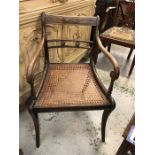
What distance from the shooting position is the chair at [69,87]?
1187 millimetres

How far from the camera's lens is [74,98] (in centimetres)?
127

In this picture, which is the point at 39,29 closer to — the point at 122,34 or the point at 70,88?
the point at 70,88

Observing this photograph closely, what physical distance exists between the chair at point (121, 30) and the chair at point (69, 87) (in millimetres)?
661

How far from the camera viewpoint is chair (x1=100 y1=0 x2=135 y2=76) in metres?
2.12

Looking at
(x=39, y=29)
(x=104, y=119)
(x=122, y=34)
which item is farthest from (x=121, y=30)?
(x=104, y=119)

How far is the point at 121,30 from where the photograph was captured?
2.32 meters

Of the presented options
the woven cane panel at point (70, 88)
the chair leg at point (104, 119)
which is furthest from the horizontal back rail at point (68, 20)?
the chair leg at point (104, 119)

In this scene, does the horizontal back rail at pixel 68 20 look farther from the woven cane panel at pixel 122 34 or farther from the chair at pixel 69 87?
the woven cane panel at pixel 122 34

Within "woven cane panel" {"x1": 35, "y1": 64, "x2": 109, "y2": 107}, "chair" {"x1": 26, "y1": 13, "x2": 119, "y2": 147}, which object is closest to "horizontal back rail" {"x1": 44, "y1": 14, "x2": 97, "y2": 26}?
"chair" {"x1": 26, "y1": 13, "x2": 119, "y2": 147}
